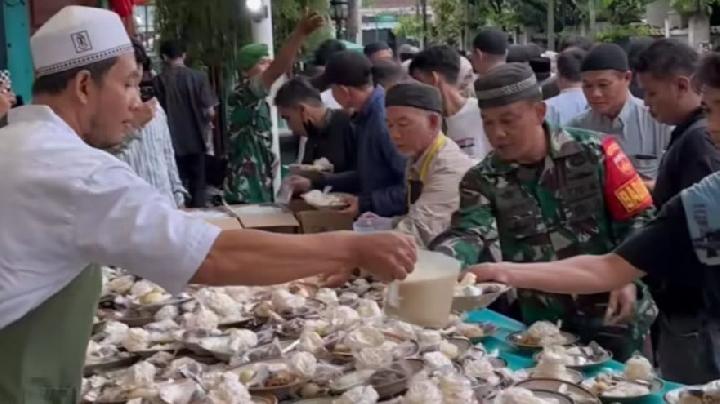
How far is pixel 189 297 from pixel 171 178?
2.57m

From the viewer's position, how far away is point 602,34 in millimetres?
12750

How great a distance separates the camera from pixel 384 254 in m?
1.77

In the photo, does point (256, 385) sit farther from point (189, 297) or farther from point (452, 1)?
point (452, 1)

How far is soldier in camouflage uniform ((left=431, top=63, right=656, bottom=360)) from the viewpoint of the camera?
8.99ft

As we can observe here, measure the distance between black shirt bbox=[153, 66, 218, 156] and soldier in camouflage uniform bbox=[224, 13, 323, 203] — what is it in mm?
1183

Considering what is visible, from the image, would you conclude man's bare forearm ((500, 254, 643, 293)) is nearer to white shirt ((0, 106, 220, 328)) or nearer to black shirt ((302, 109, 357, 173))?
white shirt ((0, 106, 220, 328))

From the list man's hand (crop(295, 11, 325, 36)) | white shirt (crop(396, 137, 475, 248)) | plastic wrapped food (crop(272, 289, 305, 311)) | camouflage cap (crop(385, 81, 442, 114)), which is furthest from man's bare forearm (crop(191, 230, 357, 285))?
man's hand (crop(295, 11, 325, 36))

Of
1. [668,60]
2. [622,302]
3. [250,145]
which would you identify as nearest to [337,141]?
[250,145]

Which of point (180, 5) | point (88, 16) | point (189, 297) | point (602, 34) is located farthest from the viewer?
point (602, 34)

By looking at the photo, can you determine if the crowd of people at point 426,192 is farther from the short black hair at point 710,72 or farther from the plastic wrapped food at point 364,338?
the plastic wrapped food at point 364,338

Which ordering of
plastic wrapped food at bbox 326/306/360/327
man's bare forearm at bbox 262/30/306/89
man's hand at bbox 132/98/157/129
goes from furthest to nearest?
man's bare forearm at bbox 262/30/306/89 → plastic wrapped food at bbox 326/306/360/327 → man's hand at bbox 132/98/157/129

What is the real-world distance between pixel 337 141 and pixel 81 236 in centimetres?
368

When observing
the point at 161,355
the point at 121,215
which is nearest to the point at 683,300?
the point at 161,355

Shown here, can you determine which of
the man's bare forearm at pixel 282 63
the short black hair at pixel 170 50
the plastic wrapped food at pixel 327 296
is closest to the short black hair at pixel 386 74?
the man's bare forearm at pixel 282 63
